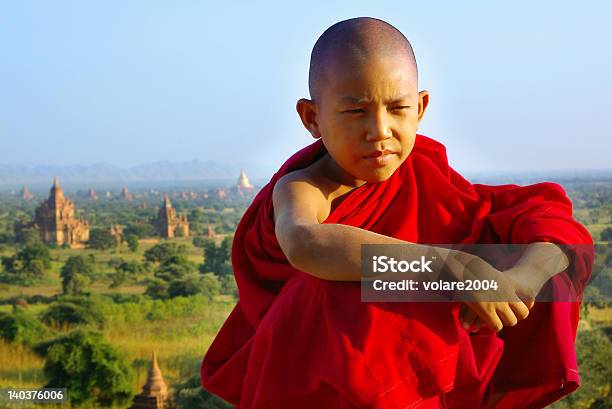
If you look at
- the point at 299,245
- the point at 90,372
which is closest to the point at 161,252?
the point at 90,372

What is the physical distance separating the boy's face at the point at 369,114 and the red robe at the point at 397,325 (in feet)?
0.37

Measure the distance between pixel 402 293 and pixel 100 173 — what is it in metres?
128

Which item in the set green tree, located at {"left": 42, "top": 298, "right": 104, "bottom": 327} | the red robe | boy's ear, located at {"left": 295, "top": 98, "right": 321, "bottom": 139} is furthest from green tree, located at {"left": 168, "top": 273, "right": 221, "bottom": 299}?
boy's ear, located at {"left": 295, "top": 98, "right": 321, "bottom": 139}

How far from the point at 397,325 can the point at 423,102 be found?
20.7 inches

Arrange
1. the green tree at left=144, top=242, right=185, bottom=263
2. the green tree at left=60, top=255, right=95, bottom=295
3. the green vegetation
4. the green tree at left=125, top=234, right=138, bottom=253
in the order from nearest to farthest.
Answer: the green vegetation → the green tree at left=60, top=255, right=95, bottom=295 → the green tree at left=144, top=242, right=185, bottom=263 → the green tree at left=125, top=234, right=138, bottom=253

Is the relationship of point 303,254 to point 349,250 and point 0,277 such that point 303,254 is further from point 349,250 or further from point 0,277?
point 0,277

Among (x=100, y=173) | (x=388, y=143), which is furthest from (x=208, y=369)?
(x=100, y=173)

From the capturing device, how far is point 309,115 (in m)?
1.94

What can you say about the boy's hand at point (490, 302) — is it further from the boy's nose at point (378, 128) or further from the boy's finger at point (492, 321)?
the boy's nose at point (378, 128)

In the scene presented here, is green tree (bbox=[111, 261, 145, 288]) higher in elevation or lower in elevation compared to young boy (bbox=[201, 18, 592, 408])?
lower

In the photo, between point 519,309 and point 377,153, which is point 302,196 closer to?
point 377,153

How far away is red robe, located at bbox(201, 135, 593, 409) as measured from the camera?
5.46 feet

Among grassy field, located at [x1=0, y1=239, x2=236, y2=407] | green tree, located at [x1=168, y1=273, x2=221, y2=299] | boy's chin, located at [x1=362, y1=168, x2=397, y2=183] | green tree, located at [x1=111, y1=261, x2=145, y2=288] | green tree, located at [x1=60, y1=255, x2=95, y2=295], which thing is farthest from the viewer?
green tree, located at [x1=111, y1=261, x2=145, y2=288]

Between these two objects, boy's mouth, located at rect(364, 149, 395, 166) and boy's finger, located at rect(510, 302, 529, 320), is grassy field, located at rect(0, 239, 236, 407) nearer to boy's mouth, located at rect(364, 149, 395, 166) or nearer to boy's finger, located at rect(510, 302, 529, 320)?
boy's mouth, located at rect(364, 149, 395, 166)
